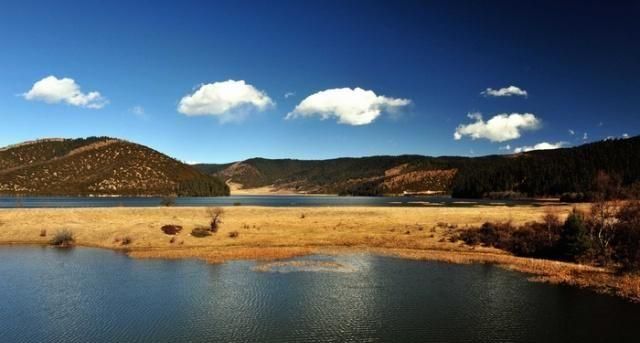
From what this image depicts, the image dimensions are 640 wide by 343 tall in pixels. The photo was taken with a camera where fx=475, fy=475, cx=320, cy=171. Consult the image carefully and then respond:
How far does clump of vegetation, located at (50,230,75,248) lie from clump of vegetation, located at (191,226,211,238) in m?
16.8

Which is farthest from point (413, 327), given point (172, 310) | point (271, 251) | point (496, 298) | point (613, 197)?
point (613, 197)

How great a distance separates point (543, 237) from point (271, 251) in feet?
117

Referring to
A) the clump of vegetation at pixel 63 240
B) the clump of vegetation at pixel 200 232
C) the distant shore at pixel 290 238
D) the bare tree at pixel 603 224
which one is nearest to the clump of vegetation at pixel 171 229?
the distant shore at pixel 290 238

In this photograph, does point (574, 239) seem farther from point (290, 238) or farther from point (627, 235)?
point (290, 238)

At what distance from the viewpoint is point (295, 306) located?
1347 inches

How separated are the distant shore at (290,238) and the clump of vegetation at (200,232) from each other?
3.57 ft

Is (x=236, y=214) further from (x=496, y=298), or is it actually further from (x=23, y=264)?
(x=496, y=298)

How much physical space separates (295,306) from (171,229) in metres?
43.6

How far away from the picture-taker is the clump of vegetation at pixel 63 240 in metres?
66.8

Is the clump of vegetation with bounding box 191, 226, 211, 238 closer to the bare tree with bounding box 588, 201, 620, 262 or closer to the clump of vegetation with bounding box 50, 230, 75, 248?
the clump of vegetation with bounding box 50, 230, 75, 248

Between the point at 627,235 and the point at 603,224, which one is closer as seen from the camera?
the point at 627,235

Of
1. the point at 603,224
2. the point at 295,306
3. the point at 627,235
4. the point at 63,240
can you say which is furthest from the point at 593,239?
the point at 63,240

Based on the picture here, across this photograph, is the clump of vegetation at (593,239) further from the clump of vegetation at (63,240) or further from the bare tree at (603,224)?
the clump of vegetation at (63,240)

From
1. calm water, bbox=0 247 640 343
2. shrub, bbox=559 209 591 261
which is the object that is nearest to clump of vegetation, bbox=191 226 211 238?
calm water, bbox=0 247 640 343
